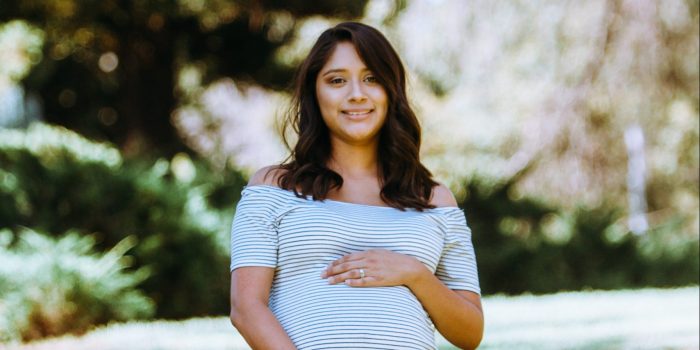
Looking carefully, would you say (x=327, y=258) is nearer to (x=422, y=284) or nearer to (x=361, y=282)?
(x=361, y=282)

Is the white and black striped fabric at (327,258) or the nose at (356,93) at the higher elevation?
the nose at (356,93)

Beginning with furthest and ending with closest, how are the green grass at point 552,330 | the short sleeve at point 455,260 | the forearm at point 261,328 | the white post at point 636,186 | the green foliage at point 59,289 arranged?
the white post at point 636,186 → the green foliage at point 59,289 → the green grass at point 552,330 → the short sleeve at point 455,260 → the forearm at point 261,328

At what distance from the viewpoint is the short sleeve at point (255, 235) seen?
2.87 metres

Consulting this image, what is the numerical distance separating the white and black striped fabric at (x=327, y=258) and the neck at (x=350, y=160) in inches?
7.8

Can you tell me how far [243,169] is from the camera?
11.1m

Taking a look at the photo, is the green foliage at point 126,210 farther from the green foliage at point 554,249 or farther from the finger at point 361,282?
the finger at point 361,282

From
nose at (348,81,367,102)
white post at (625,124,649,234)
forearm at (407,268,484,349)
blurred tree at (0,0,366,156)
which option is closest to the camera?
forearm at (407,268,484,349)

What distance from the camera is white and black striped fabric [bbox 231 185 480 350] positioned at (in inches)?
111

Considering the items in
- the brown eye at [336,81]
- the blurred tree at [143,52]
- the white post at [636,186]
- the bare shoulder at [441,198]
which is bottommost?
the bare shoulder at [441,198]

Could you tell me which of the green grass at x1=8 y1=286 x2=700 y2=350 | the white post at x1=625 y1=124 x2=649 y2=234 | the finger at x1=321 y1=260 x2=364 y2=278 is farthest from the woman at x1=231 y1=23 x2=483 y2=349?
the white post at x1=625 y1=124 x2=649 y2=234

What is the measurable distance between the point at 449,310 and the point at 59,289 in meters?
4.73

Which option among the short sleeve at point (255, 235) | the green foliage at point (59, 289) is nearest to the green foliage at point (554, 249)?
the green foliage at point (59, 289)

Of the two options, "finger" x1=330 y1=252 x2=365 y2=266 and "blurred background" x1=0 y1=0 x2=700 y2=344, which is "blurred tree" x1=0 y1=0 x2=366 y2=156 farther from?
"finger" x1=330 y1=252 x2=365 y2=266

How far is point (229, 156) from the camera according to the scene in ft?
37.7
